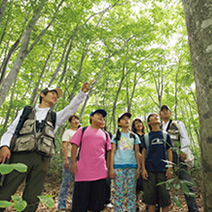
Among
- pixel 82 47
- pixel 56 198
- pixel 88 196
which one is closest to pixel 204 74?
pixel 88 196

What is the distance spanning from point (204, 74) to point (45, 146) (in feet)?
6.93

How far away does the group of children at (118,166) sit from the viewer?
8.66 feet

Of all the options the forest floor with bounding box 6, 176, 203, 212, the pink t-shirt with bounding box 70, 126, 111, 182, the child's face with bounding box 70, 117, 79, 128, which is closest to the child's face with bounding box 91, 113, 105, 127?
the pink t-shirt with bounding box 70, 126, 111, 182

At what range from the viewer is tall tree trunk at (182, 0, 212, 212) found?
114 cm

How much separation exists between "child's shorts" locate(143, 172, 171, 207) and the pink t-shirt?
2.54ft

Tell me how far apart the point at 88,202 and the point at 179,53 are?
1106 centimetres

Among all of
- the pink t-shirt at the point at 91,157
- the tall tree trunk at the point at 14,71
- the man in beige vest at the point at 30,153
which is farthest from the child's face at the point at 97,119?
the tall tree trunk at the point at 14,71

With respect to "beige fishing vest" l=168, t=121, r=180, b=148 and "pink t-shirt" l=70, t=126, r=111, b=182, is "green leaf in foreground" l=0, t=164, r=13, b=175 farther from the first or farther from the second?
"beige fishing vest" l=168, t=121, r=180, b=148

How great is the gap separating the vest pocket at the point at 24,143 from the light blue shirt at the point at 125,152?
160cm

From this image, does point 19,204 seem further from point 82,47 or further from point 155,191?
point 82,47

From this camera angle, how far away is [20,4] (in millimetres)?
4840

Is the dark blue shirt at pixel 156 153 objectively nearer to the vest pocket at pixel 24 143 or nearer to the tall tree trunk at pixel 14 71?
the vest pocket at pixel 24 143

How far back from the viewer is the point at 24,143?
2.20 m

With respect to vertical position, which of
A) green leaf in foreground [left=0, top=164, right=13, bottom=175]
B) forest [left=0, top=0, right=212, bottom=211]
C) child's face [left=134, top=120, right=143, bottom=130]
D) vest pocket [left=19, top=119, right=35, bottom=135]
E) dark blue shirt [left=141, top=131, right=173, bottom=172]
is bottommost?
green leaf in foreground [left=0, top=164, right=13, bottom=175]
